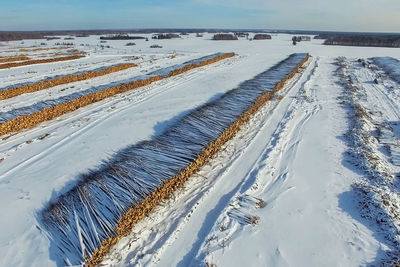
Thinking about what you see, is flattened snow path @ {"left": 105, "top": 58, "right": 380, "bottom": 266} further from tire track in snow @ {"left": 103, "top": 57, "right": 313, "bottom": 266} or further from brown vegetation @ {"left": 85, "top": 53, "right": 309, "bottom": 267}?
brown vegetation @ {"left": 85, "top": 53, "right": 309, "bottom": 267}

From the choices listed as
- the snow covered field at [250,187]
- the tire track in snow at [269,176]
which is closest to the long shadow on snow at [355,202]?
the snow covered field at [250,187]

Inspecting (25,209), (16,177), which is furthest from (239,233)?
(16,177)

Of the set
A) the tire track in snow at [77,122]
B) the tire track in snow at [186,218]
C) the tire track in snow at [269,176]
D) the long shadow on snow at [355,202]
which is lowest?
the tire track in snow at [77,122]

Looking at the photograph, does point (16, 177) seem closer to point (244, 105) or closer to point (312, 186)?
point (312, 186)

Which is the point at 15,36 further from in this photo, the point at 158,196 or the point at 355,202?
the point at 355,202

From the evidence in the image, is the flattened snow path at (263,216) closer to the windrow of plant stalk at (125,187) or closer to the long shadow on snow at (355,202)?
the long shadow on snow at (355,202)

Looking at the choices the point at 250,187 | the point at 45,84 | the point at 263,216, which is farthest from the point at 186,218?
the point at 45,84

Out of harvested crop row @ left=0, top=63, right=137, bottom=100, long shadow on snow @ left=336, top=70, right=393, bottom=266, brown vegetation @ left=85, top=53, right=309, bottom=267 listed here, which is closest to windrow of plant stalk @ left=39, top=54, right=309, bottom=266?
brown vegetation @ left=85, top=53, right=309, bottom=267
